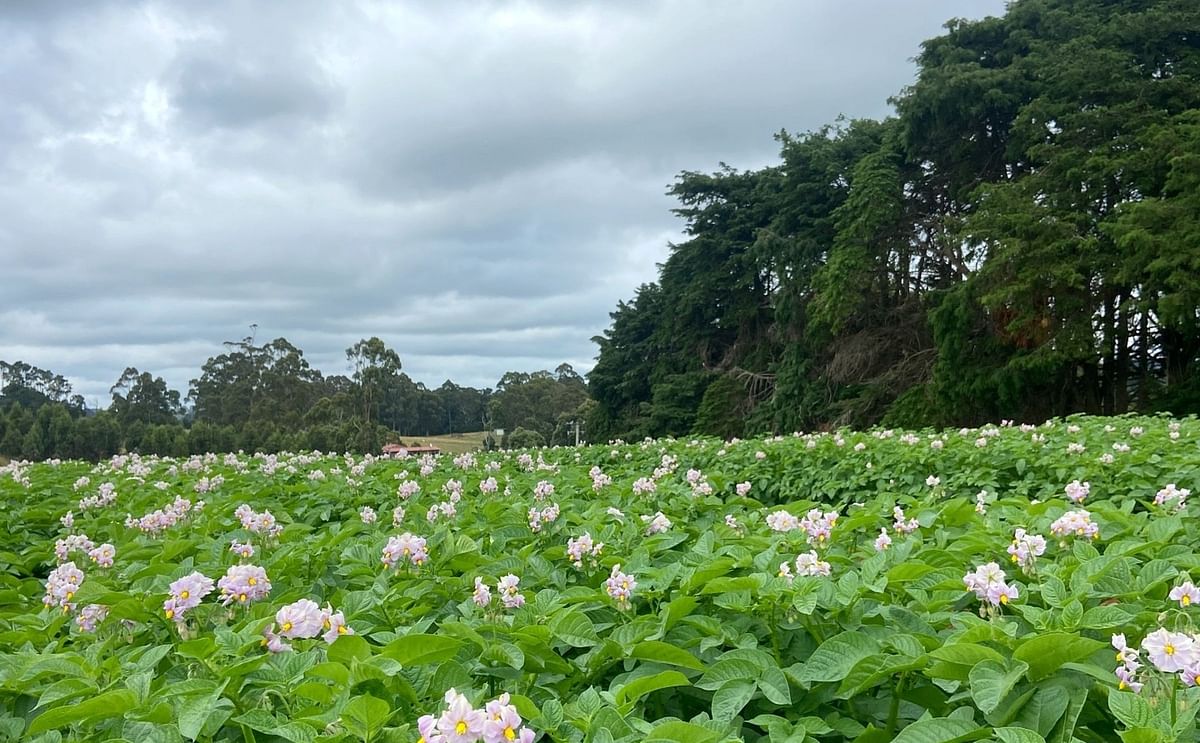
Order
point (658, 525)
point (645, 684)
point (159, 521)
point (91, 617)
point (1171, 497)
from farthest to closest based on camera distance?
point (159, 521), point (1171, 497), point (658, 525), point (91, 617), point (645, 684)

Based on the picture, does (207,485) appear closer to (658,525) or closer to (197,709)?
(658,525)

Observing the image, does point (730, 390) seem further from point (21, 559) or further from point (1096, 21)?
point (21, 559)

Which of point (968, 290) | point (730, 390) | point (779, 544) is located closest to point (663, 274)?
point (730, 390)

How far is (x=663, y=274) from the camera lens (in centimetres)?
2545

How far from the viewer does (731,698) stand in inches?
47.1

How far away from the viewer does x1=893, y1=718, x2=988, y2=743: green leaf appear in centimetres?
103

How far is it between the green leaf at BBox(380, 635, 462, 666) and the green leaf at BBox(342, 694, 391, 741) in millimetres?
163

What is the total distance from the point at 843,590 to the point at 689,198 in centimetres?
Answer: 2297

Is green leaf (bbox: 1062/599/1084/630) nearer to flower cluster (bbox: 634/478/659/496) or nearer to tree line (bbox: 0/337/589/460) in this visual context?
flower cluster (bbox: 634/478/659/496)

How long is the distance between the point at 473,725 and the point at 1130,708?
31.6 inches

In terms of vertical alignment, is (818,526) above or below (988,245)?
below

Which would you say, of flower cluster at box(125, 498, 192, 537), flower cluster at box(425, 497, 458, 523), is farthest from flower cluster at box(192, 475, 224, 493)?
flower cluster at box(425, 497, 458, 523)

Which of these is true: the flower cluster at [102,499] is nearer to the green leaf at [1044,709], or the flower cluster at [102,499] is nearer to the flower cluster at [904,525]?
the flower cluster at [904,525]

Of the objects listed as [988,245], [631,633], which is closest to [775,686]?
[631,633]
